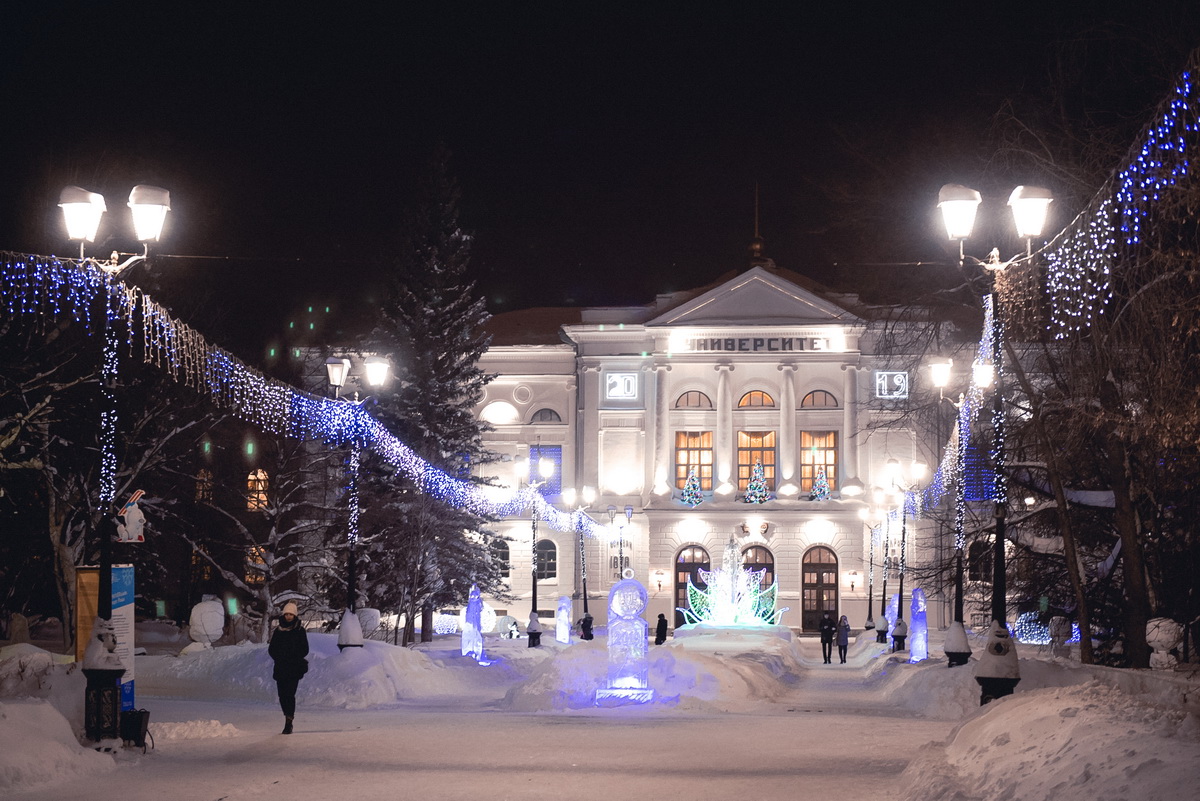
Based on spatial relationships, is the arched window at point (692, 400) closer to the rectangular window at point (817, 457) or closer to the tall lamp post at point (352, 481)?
the rectangular window at point (817, 457)

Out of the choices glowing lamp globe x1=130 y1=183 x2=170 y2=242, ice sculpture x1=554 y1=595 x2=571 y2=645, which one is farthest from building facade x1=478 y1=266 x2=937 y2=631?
glowing lamp globe x1=130 y1=183 x2=170 y2=242

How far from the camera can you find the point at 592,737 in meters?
14.0

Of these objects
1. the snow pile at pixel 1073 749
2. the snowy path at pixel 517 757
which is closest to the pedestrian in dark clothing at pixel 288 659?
the snowy path at pixel 517 757

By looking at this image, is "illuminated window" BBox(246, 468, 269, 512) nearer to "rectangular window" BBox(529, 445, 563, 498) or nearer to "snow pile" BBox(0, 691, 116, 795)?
"rectangular window" BBox(529, 445, 563, 498)

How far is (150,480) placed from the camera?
36688 millimetres

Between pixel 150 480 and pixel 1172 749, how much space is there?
33098mm

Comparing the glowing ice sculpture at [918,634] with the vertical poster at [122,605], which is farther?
the glowing ice sculpture at [918,634]

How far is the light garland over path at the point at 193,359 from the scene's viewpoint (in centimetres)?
1432

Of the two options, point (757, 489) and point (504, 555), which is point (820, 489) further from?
point (504, 555)

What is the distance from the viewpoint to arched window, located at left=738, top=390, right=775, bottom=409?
195 feet

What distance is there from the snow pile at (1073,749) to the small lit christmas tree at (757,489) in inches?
1793

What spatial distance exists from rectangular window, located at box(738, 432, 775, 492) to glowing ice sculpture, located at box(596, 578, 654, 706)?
40.4 m

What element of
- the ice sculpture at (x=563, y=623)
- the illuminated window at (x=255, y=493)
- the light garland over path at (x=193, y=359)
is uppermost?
the light garland over path at (x=193, y=359)

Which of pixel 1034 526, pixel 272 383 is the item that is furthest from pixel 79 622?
pixel 1034 526
